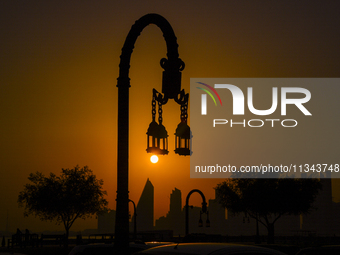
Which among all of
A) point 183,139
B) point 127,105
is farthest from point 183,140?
point 127,105

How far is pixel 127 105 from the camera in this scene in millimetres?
8375

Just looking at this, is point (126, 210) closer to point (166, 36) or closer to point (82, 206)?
point (166, 36)

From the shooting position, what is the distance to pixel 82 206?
1818 inches

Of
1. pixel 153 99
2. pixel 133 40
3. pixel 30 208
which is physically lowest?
pixel 30 208

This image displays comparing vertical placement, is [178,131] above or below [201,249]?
above

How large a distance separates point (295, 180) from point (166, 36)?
51.6 metres

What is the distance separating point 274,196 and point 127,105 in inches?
2013

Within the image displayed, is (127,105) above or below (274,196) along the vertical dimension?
above

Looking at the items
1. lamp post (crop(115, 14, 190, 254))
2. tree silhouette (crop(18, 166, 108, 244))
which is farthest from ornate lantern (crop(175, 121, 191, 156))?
tree silhouette (crop(18, 166, 108, 244))

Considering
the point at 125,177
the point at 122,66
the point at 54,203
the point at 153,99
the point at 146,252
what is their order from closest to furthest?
the point at 146,252, the point at 125,177, the point at 122,66, the point at 153,99, the point at 54,203

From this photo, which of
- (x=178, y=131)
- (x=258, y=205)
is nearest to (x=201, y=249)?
(x=178, y=131)

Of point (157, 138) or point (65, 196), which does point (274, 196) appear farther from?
point (157, 138)

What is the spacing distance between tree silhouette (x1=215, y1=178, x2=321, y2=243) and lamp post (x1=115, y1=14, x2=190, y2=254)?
162ft

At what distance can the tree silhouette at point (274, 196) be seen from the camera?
186ft
